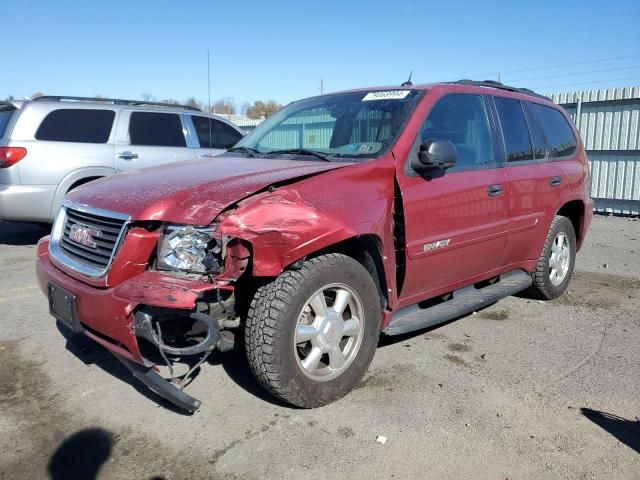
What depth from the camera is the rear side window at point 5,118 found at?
22.6ft

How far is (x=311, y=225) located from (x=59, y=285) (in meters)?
1.49

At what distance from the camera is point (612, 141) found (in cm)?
1118

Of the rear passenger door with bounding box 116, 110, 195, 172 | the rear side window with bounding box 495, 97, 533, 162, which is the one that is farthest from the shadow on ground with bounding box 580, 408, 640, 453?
the rear passenger door with bounding box 116, 110, 195, 172

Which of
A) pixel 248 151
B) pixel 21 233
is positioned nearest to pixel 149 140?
pixel 21 233

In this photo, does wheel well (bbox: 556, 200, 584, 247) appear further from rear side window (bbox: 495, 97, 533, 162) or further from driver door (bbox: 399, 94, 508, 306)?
driver door (bbox: 399, 94, 508, 306)

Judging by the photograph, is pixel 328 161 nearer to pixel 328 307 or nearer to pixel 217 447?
pixel 328 307

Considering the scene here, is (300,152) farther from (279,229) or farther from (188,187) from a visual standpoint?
(279,229)

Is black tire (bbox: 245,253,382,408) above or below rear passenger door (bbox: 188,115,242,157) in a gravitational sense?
below

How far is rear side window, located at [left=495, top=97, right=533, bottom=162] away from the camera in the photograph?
14.4ft

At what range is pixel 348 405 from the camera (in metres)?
3.13

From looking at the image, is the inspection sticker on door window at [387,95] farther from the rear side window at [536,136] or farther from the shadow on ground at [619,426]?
the shadow on ground at [619,426]

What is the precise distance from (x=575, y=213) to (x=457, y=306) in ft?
7.84

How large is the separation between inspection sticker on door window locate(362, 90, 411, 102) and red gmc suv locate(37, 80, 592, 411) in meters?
0.02

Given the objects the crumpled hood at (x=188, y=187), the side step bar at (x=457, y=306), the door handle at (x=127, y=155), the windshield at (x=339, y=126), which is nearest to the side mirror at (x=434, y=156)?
the windshield at (x=339, y=126)
